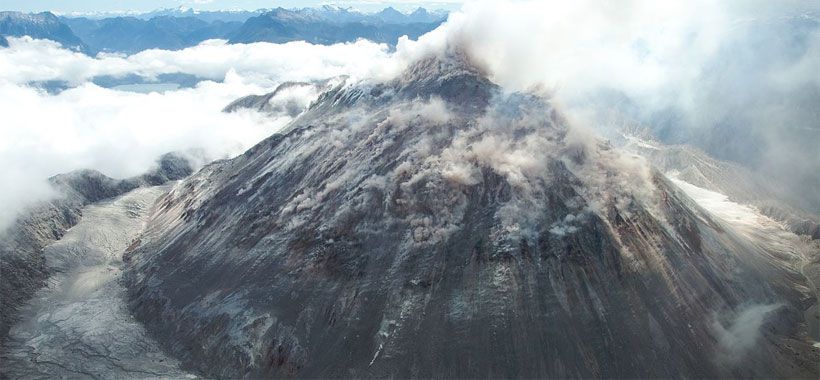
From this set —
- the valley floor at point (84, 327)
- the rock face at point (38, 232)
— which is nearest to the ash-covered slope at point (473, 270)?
the valley floor at point (84, 327)

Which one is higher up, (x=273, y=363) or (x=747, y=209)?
(x=273, y=363)

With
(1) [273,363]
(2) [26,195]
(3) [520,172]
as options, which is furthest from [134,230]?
(3) [520,172]

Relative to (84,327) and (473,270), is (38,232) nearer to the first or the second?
(84,327)

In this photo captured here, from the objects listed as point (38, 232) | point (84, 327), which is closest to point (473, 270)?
point (84, 327)

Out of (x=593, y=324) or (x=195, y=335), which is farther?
(x=195, y=335)

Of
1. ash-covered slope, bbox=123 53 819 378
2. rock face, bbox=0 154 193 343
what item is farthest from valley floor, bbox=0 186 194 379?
ash-covered slope, bbox=123 53 819 378

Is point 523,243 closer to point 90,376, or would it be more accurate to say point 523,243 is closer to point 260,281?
point 260,281

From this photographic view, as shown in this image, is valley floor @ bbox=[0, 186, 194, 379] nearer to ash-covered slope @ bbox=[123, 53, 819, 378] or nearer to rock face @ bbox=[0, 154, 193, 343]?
rock face @ bbox=[0, 154, 193, 343]

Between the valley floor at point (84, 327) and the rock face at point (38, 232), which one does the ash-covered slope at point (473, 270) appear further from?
the rock face at point (38, 232)
